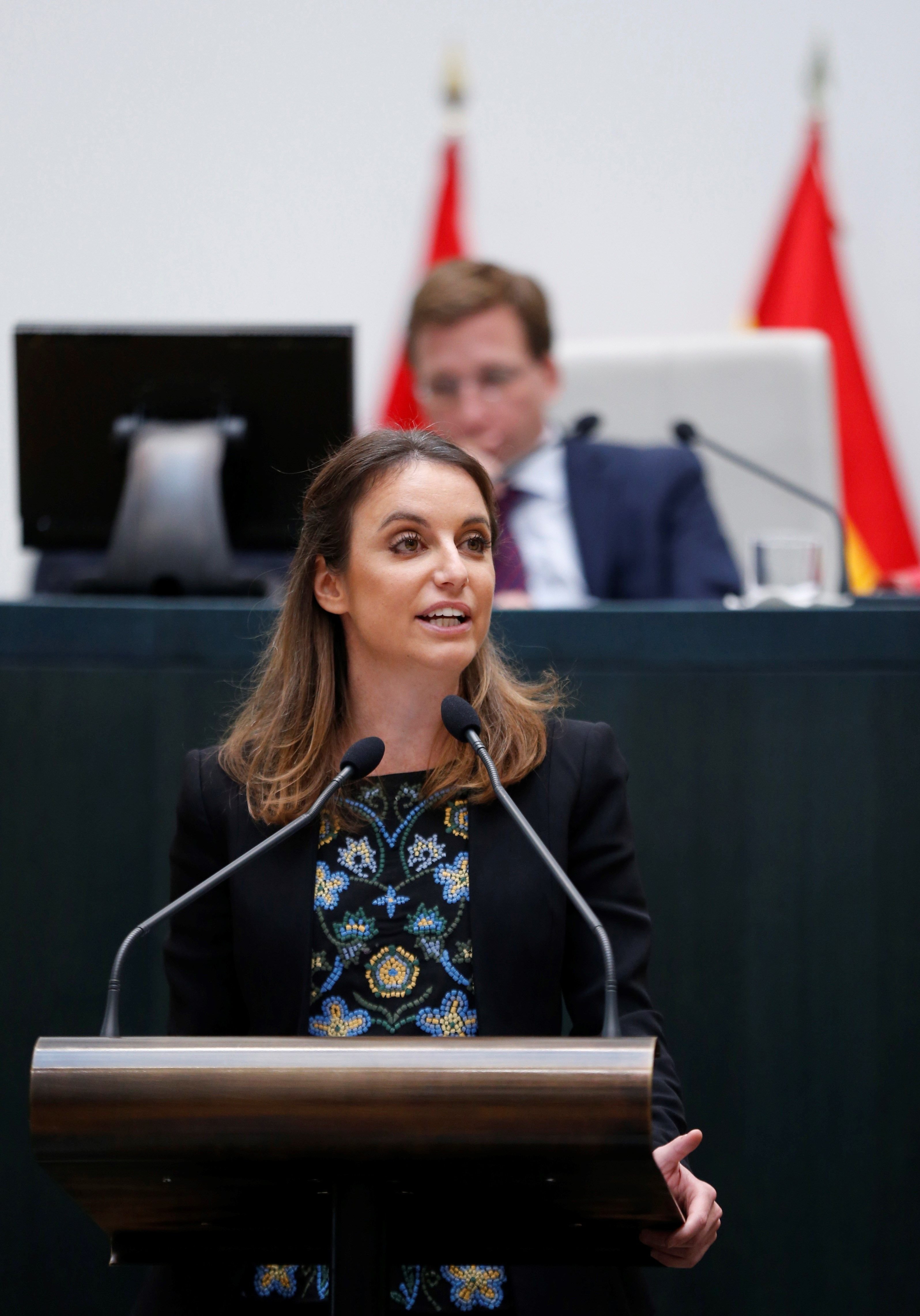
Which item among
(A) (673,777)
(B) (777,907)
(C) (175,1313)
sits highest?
(A) (673,777)

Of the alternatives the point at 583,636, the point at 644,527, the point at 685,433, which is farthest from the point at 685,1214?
the point at 644,527

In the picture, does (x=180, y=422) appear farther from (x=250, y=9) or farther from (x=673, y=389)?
(x=250, y=9)

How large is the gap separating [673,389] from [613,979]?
96.6 inches

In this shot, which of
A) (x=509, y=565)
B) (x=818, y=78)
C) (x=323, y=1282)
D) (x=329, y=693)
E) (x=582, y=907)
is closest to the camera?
(x=582, y=907)

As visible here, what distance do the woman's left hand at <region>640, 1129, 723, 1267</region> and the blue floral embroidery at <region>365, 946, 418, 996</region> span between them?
0.27m

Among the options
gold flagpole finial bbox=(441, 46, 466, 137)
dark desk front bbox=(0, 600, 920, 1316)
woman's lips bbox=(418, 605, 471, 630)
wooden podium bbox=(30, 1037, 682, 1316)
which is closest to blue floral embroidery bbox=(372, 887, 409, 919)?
woman's lips bbox=(418, 605, 471, 630)

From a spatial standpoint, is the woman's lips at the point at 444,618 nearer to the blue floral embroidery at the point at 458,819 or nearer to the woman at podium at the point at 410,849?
the woman at podium at the point at 410,849

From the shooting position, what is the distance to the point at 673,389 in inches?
127

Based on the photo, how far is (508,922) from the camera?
48.4 inches

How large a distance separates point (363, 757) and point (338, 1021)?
268 millimetres

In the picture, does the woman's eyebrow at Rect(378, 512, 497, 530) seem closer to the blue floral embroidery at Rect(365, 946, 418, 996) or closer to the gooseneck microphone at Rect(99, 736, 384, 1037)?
the gooseneck microphone at Rect(99, 736, 384, 1037)

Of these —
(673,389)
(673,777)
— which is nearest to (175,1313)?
(673,777)

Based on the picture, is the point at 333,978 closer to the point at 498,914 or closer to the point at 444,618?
the point at 498,914

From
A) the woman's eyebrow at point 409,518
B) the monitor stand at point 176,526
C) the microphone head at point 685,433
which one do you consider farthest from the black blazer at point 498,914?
the microphone head at point 685,433
